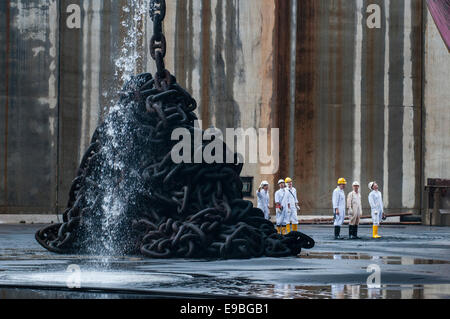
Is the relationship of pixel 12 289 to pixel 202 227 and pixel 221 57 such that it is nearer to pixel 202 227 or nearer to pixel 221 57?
pixel 202 227

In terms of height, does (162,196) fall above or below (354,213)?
above

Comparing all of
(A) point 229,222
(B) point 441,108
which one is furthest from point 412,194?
(A) point 229,222

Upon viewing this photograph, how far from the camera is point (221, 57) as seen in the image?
100ft

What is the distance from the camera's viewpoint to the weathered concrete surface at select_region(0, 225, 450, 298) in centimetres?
896

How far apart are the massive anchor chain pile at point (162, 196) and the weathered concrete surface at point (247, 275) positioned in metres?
0.28

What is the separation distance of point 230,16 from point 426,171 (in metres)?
8.31

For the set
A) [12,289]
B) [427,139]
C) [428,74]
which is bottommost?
[12,289]

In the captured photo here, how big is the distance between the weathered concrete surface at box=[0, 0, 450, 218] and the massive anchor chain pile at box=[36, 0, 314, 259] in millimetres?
15715

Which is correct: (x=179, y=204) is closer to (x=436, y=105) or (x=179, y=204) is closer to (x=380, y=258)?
(x=380, y=258)

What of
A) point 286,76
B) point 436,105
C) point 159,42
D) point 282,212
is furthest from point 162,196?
point 436,105

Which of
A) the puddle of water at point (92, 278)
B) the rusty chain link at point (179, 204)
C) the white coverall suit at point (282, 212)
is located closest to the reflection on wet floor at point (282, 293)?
the puddle of water at point (92, 278)

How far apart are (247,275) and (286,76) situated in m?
20.3

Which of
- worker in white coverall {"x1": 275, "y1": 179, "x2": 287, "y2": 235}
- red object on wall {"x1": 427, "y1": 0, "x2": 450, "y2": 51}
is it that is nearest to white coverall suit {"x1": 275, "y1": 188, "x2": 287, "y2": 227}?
worker in white coverall {"x1": 275, "y1": 179, "x2": 287, "y2": 235}

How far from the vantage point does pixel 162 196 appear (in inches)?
516
